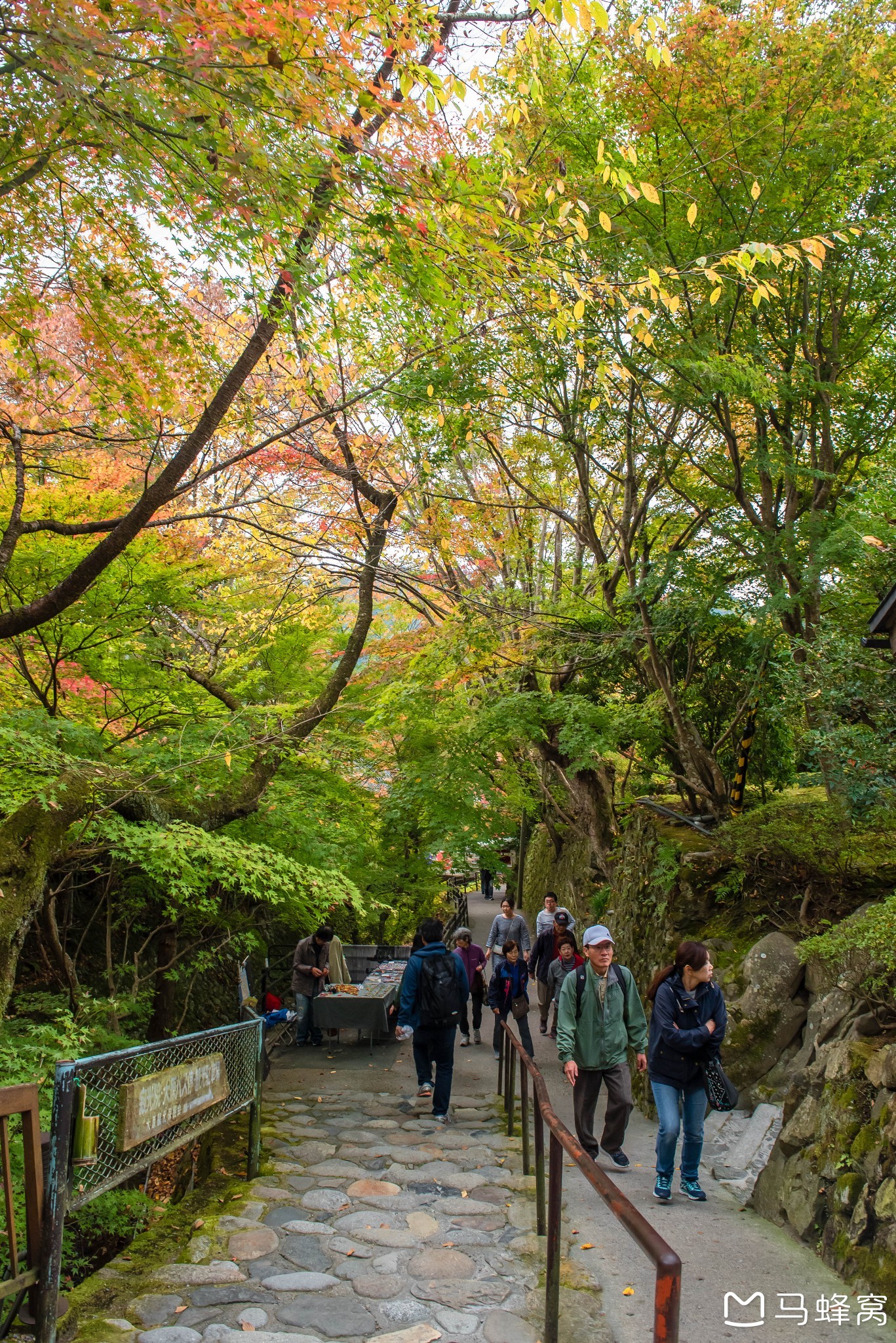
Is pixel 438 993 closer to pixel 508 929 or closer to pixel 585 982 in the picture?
pixel 585 982

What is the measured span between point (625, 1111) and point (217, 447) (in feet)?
27.9

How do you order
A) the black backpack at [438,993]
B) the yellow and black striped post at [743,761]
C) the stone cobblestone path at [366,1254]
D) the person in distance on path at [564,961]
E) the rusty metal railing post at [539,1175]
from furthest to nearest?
the yellow and black striped post at [743,761] < the person in distance on path at [564,961] < the black backpack at [438,993] < the rusty metal railing post at [539,1175] < the stone cobblestone path at [366,1254]

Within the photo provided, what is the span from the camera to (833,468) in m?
8.70

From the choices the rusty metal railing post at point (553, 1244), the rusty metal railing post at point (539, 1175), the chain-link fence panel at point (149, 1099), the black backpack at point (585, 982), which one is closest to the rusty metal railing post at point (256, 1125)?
the chain-link fence panel at point (149, 1099)

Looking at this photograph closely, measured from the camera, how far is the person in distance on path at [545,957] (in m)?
9.87

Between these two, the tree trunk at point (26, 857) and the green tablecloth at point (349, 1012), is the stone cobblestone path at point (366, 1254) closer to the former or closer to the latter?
the tree trunk at point (26, 857)

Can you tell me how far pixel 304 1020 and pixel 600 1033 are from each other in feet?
20.5

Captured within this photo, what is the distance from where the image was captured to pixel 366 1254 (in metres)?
4.51

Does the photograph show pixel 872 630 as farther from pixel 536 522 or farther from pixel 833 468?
pixel 536 522

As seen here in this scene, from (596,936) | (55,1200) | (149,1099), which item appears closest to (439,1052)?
(596,936)

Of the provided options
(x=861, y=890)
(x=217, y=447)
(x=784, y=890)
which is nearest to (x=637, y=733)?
(x=784, y=890)

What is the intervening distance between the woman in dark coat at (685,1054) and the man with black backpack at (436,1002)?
7.91 feet

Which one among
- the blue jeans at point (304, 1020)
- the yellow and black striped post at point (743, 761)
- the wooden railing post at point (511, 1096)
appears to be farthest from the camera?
the yellow and black striped post at point (743, 761)

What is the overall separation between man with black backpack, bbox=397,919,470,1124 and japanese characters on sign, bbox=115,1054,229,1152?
2.14 m
